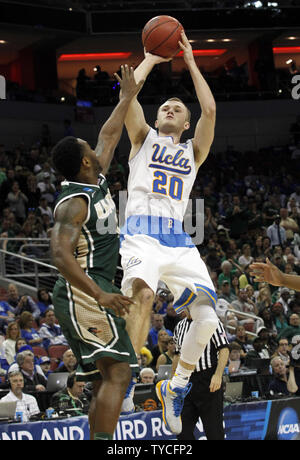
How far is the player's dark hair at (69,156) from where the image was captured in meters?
5.07

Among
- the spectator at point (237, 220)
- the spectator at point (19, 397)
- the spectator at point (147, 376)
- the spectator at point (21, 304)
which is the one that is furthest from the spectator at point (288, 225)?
the spectator at point (19, 397)

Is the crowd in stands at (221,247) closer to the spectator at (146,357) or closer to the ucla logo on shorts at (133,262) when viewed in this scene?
the spectator at (146,357)

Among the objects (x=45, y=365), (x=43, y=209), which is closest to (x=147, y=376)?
(x=45, y=365)

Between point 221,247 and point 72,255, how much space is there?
1347cm

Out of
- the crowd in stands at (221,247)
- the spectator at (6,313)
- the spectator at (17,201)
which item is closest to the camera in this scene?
the crowd in stands at (221,247)

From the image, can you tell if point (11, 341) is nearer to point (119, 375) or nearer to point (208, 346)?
point (208, 346)

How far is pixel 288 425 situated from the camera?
970 cm

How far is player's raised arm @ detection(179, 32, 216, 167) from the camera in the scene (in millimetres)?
6566

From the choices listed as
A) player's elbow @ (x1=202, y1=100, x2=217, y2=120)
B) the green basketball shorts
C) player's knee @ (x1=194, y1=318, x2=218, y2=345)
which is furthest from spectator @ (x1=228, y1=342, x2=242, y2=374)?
the green basketball shorts

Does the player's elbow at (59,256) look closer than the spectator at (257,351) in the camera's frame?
Yes

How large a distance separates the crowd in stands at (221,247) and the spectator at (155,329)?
17mm

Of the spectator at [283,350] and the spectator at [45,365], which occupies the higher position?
the spectator at [45,365]
